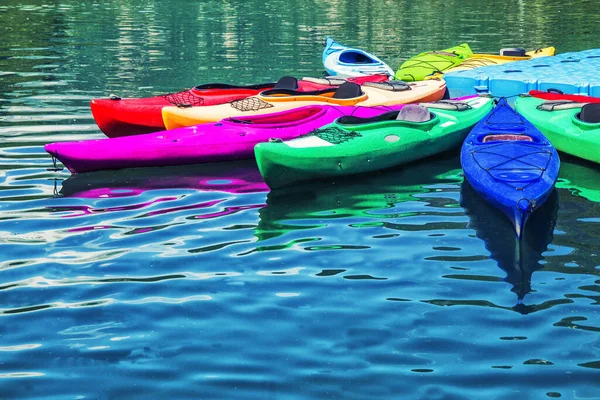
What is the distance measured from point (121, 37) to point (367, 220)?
20464mm

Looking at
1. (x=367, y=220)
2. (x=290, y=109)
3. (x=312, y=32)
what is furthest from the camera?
(x=312, y=32)

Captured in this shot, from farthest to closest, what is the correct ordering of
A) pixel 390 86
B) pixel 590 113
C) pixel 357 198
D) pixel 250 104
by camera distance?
pixel 390 86, pixel 250 104, pixel 590 113, pixel 357 198

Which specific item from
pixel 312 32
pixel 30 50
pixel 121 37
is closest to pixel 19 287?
pixel 30 50

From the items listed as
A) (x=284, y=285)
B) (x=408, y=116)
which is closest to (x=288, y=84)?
(x=408, y=116)

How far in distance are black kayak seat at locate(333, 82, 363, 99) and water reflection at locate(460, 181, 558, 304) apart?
377 centimetres

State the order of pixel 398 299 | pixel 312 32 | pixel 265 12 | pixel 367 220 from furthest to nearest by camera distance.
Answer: pixel 265 12 → pixel 312 32 → pixel 367 220 → pixel 398 299

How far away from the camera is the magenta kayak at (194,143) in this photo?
35.4ft

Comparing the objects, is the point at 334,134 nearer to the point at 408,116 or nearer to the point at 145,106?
the point at 408,116

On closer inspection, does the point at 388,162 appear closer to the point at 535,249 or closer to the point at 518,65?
the point at 535,249

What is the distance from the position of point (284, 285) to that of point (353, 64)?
1206 centimetres

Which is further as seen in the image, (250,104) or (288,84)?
(288,84)

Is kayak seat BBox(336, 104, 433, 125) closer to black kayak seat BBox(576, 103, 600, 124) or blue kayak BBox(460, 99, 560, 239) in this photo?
blue kayak BBox(460, 99, 560, 239)

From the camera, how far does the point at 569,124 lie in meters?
11.4

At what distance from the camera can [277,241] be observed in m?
8.53
